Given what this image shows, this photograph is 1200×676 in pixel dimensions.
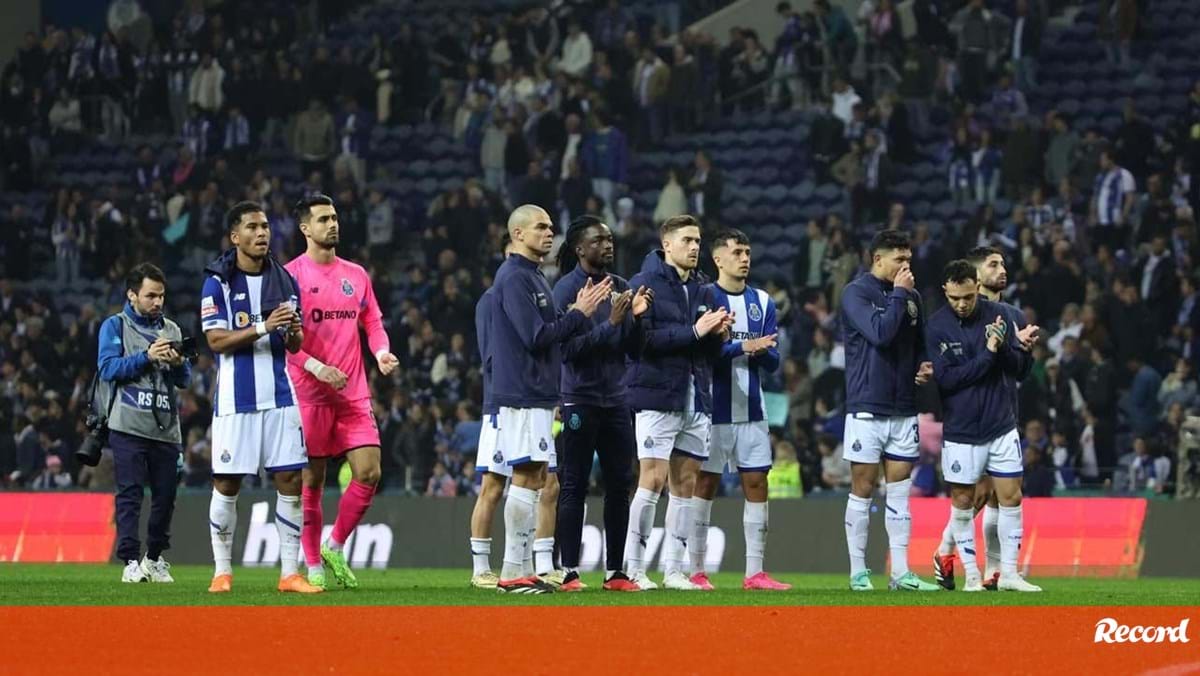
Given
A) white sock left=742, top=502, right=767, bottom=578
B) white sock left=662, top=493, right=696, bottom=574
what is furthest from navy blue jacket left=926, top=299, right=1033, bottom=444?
white sock left=662, top=493, right=696, bottom=574

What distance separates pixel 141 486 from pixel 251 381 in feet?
9.54

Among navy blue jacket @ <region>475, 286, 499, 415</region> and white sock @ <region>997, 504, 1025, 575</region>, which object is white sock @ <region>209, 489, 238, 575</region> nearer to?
navy blue jacket @ <region>475, 286, 499, 415</region>

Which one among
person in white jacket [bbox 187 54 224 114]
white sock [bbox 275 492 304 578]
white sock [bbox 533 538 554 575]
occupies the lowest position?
white sock [bbox 533 538 554 575]

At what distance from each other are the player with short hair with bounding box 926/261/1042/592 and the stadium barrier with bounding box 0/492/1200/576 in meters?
5.65

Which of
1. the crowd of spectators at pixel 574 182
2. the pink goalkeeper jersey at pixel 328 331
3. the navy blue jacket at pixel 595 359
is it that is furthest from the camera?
the crowd of spectators at pixel 574 182

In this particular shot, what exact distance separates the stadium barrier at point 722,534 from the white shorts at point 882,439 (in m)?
6.03

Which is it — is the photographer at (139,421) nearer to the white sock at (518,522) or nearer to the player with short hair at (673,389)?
the white sock at (518,522)

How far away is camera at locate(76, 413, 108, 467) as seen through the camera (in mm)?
15094

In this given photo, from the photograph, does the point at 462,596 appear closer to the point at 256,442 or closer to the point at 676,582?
the point at 256,442

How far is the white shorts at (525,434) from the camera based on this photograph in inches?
488

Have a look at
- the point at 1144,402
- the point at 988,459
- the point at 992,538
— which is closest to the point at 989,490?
the point at 992,538

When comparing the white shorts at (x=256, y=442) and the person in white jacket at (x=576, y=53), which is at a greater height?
the person in white jacket at (x=576, y=53)

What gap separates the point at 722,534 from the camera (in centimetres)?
2133

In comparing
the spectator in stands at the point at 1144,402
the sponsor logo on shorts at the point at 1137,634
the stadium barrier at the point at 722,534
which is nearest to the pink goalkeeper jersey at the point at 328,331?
the sponsor logo on shorts at the point at 1137,634
